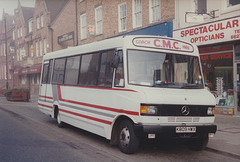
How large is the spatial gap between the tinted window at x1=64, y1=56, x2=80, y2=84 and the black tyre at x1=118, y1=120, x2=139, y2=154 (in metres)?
3.03

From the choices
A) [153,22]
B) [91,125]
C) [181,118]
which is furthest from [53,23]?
[181,118]

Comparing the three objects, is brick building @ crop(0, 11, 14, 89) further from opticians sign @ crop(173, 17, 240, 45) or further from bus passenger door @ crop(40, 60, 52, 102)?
opticians sign @ crop(173, 17, 240, 45)

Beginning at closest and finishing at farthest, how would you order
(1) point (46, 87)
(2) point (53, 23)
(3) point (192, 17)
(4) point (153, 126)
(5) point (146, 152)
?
(4) point (153, 126)
(5) point (146, 152)
(1) point (46, 87)
(3) point (192, 17)
(2) point (53, 23)

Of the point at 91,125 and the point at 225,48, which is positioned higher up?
the point at 225,48

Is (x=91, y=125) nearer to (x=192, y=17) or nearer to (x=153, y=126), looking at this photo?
(x=153, y=126)

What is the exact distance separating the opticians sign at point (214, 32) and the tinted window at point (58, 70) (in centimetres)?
608

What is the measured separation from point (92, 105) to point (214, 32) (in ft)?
22.5

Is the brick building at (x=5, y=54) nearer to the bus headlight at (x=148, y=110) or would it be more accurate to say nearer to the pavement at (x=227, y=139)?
the pavement at (x=227, y=139)

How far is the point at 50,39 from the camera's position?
108 ft

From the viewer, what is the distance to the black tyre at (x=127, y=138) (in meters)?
6.23

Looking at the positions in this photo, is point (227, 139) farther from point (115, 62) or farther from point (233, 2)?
point (233, 2)

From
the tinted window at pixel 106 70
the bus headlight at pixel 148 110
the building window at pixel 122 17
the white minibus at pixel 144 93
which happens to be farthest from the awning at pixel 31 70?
the bus headlight at pixel 148 110

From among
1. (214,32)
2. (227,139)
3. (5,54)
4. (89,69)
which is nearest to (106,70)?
(89,69)

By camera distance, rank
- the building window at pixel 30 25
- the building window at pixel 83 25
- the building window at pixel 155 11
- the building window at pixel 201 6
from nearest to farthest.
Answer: the building window at pixel 201 6 < the building window at pixel 155 11 < the building window at pixel 83 25 < the building window at pixel 30 25
